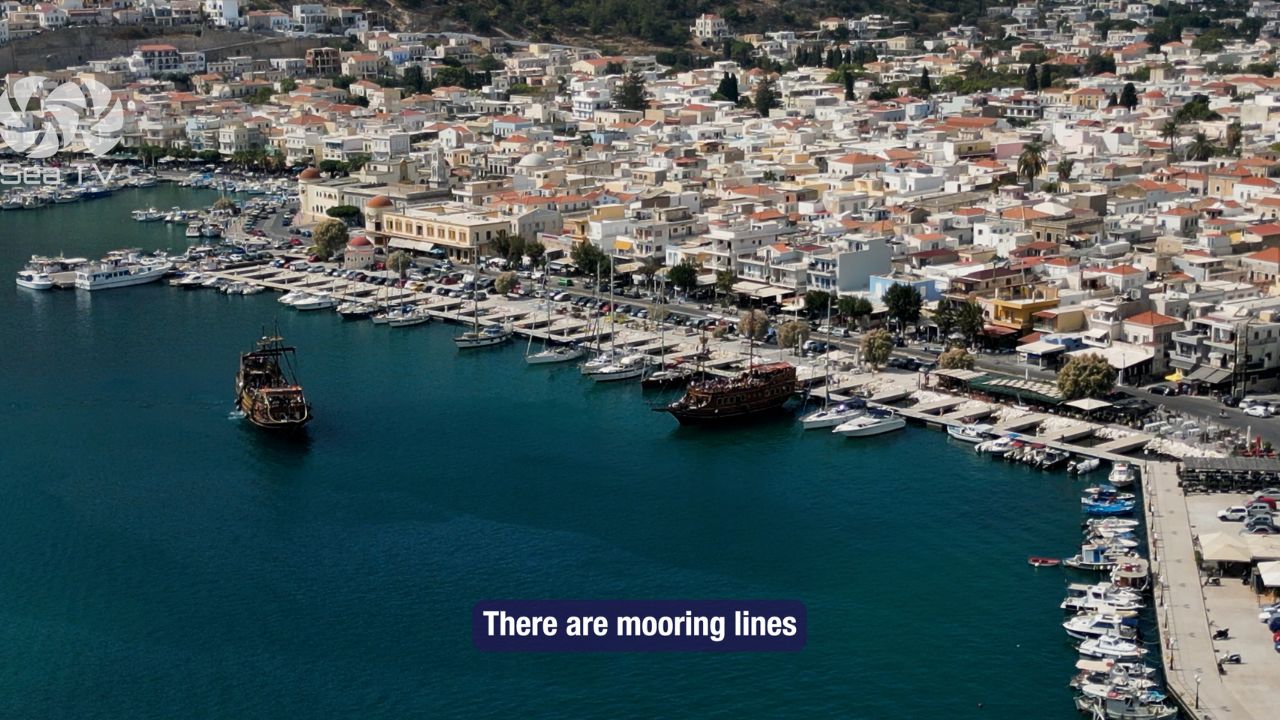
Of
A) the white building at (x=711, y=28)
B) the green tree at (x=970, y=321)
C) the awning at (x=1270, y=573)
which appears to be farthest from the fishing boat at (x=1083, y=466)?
the white building at (x=711, y=28)

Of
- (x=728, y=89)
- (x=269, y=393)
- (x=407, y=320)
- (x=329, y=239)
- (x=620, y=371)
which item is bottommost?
(x=620, y=371)

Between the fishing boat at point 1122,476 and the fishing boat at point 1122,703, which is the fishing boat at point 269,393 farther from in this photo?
the fishing boat at point 1122,703

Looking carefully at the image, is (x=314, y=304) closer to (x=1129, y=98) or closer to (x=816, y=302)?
(x=816, y=302)

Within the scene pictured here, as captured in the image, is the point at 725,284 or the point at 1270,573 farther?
the point at 725,284

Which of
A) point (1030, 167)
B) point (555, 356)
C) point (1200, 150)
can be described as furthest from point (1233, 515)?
point (1200, 150)

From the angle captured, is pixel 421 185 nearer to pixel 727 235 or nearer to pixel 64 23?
pixel 727 235

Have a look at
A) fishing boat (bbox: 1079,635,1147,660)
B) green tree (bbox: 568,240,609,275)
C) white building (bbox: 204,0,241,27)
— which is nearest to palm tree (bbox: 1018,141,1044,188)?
green tree (bbox: 568,240,609,275)

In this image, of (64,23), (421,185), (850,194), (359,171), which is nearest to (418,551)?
(850,194)
